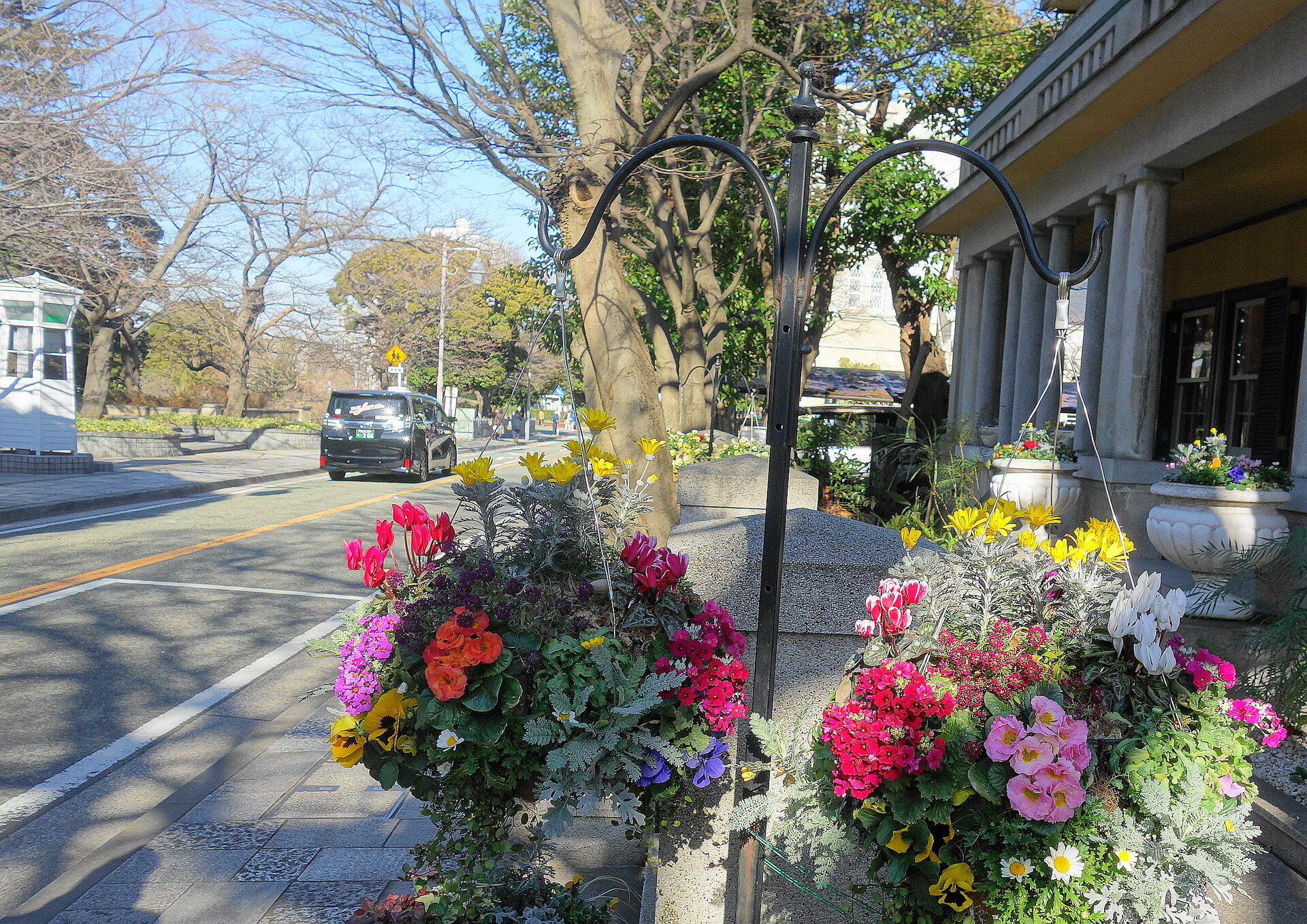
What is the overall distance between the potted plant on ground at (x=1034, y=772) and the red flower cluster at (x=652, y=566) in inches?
20.0

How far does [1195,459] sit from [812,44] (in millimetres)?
13857

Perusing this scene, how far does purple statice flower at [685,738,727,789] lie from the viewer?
2746mm

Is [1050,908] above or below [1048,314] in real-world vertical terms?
below

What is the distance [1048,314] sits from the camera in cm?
1077

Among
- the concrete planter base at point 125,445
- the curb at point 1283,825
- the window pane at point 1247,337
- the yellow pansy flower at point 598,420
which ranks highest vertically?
the window pane at point 1247,337

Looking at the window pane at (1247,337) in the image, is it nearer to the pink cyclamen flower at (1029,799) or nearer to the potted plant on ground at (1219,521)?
the potted plant on ground at (1219,521)

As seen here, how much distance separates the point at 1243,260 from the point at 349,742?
11.9 m

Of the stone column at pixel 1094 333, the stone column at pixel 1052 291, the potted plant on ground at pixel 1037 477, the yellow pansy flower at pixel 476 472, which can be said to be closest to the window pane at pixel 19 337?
the potted plant on ground at pixel 1037 477

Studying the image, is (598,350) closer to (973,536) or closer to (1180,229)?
(973,536)

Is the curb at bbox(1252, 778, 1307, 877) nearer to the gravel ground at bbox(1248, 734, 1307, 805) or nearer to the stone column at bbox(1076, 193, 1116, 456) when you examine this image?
the gravel ground at bbox(1248, 734, 1307, 805)

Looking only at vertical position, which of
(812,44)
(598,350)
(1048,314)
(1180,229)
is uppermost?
(812,44)

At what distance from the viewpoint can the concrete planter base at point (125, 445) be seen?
22141 mm

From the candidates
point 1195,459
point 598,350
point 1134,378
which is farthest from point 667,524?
point 1134,378

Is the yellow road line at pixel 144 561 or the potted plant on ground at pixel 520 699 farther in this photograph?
the yellow road line at pixel 144 561
